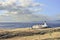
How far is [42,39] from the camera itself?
20.1m

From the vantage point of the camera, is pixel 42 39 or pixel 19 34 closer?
pixel 42 39

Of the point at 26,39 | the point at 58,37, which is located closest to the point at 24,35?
the point at 26,39

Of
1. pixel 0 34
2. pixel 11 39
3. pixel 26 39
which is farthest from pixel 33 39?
pixel 0 34

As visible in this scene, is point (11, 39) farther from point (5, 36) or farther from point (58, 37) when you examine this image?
point (58, 37)

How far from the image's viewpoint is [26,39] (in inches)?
798

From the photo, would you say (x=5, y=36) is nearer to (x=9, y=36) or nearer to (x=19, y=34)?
(x=9, y=36)

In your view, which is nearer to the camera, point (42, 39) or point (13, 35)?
point (42, 39)

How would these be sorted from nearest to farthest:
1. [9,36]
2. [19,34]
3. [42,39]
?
[42,39]
[9,36]
[19,34]

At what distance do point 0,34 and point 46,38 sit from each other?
16.7 ft

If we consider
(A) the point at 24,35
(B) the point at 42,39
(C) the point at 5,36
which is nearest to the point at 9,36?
(C) the point at 5,36

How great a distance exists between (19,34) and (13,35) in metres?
1.03

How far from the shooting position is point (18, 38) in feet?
68.7

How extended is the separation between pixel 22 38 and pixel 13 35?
5.27 feet

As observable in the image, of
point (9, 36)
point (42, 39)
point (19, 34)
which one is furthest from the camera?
point (19, 34)
